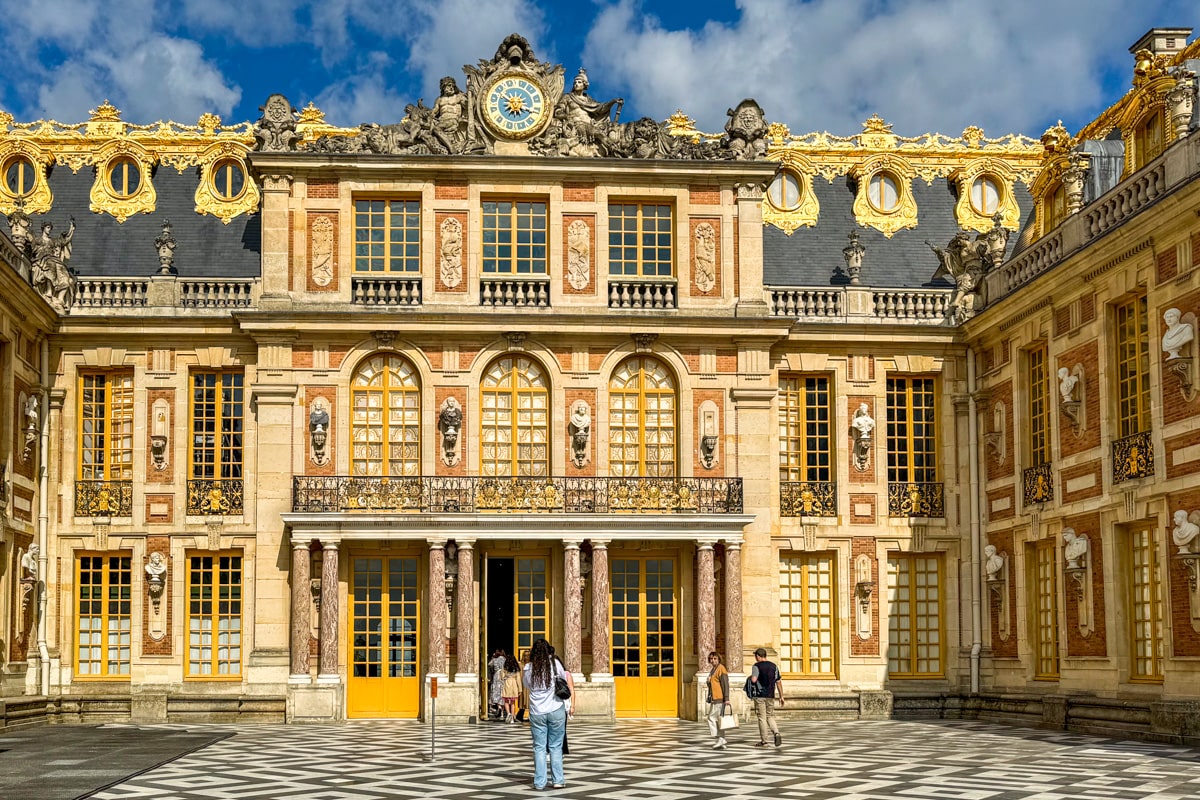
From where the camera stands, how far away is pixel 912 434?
108ft

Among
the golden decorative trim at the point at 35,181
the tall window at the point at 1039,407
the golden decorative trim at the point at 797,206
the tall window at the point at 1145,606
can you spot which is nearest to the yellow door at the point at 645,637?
the tall window at the point at 1039,407

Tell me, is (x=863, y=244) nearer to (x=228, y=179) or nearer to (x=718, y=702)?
(x=718, y=702)

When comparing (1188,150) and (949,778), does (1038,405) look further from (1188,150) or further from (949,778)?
(949,778)

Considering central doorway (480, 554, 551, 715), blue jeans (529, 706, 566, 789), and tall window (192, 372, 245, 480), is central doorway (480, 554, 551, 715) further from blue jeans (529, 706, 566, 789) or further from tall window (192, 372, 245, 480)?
blue jeans (529, 706, 566, 789)

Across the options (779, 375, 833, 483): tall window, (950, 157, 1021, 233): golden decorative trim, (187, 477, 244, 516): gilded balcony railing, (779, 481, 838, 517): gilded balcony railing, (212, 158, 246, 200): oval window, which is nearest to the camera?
(187, 477, 244, 516): gilded balcony railing

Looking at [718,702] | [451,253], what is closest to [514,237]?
[451,253]

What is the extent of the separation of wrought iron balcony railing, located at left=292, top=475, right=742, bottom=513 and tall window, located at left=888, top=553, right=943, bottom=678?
163 inches

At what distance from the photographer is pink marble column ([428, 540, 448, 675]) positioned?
1174 inches

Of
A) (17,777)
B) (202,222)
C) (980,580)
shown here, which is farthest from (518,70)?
(17,777)

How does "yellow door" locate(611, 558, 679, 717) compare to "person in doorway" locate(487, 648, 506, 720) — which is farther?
"yellow door" locate(611, 558, 679, 717)

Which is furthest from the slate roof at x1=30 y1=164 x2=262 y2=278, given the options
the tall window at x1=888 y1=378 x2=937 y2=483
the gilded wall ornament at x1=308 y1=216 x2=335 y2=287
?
the tall window at x1=888 y1=378 x2=937 y2=483

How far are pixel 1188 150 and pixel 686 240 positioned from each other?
1128 cm

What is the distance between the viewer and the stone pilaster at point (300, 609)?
98.4ft

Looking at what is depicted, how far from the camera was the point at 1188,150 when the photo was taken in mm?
23000
